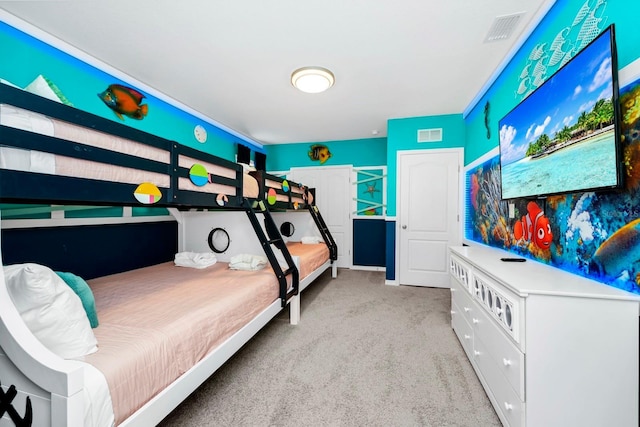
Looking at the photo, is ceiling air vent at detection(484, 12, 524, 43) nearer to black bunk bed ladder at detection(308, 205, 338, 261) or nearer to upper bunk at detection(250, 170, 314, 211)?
upper bunk at detection(250, 170, 314, 211)

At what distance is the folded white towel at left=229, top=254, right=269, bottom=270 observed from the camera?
7.47 ft

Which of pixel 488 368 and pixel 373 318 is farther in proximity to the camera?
pixel 373 318

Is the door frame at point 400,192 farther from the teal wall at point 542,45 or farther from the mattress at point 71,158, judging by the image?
the mattress at point 71,158

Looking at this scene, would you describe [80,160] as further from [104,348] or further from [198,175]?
[104,348]

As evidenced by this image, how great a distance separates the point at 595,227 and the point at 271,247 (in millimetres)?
2102

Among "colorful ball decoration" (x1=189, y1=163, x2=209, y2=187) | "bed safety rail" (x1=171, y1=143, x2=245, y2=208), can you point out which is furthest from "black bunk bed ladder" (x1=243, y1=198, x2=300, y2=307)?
"colorful ball decoration" (x1=189, y1=163, x2=209, y2=187)

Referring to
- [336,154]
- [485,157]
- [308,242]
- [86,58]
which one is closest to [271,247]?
[308,242]

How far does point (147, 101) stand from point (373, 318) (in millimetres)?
3423

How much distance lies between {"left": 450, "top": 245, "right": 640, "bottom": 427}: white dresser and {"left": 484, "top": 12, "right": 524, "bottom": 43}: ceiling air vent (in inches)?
71.6

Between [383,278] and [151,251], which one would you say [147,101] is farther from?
[383,278]

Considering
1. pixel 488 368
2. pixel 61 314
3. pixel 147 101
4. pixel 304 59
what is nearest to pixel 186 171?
pixel 61 314

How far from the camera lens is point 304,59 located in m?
2.27

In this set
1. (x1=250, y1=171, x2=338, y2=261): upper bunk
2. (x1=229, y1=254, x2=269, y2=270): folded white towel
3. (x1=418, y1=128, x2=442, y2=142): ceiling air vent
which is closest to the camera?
(x1=229, y1=254, x2=269, y2=270): folded white towel

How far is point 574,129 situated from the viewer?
1247 millimetres
